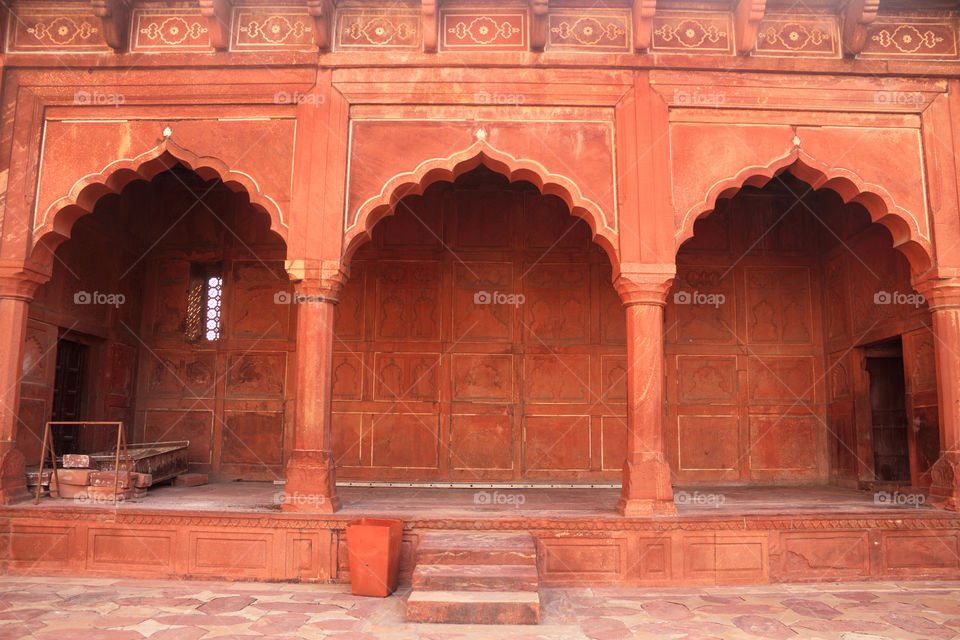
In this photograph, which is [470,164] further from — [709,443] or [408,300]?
[709,443]

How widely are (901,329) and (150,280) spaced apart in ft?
36.3

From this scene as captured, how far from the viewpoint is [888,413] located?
1023 cm

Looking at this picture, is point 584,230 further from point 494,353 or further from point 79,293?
point 79,293

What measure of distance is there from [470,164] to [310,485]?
3.94 meters

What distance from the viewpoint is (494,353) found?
1077 centimetres

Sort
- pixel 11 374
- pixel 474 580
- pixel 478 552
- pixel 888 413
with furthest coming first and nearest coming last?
pixel 888 413 → pixel 11 374 → pixel 478 552 → pixel 474 580

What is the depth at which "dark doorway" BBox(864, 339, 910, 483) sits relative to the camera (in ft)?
33.1

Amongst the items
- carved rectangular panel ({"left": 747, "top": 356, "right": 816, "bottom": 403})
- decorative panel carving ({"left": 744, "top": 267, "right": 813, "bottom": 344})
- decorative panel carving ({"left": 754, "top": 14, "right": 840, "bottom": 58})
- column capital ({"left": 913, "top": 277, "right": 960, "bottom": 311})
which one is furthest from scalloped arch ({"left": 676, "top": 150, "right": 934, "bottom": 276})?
carved rectangular panel ({"left": 747, "top": 356, "right": 816, "bottom": 403})

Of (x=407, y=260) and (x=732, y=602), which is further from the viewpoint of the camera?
(x=407, y=260)

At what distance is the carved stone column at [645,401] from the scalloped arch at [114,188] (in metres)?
3.97

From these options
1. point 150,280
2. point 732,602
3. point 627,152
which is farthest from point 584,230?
point 150,280

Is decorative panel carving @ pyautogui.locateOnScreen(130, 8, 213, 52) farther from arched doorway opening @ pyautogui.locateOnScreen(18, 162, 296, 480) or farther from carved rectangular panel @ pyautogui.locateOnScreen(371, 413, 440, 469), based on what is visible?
carved rectangular panel @ pyautogui.locateOnScreen(371, 413, 440, 469)

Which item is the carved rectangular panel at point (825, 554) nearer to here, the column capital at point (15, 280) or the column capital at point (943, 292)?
the column capital at point (943, 292)

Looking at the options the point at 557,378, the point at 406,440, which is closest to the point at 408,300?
the point at 406,440
